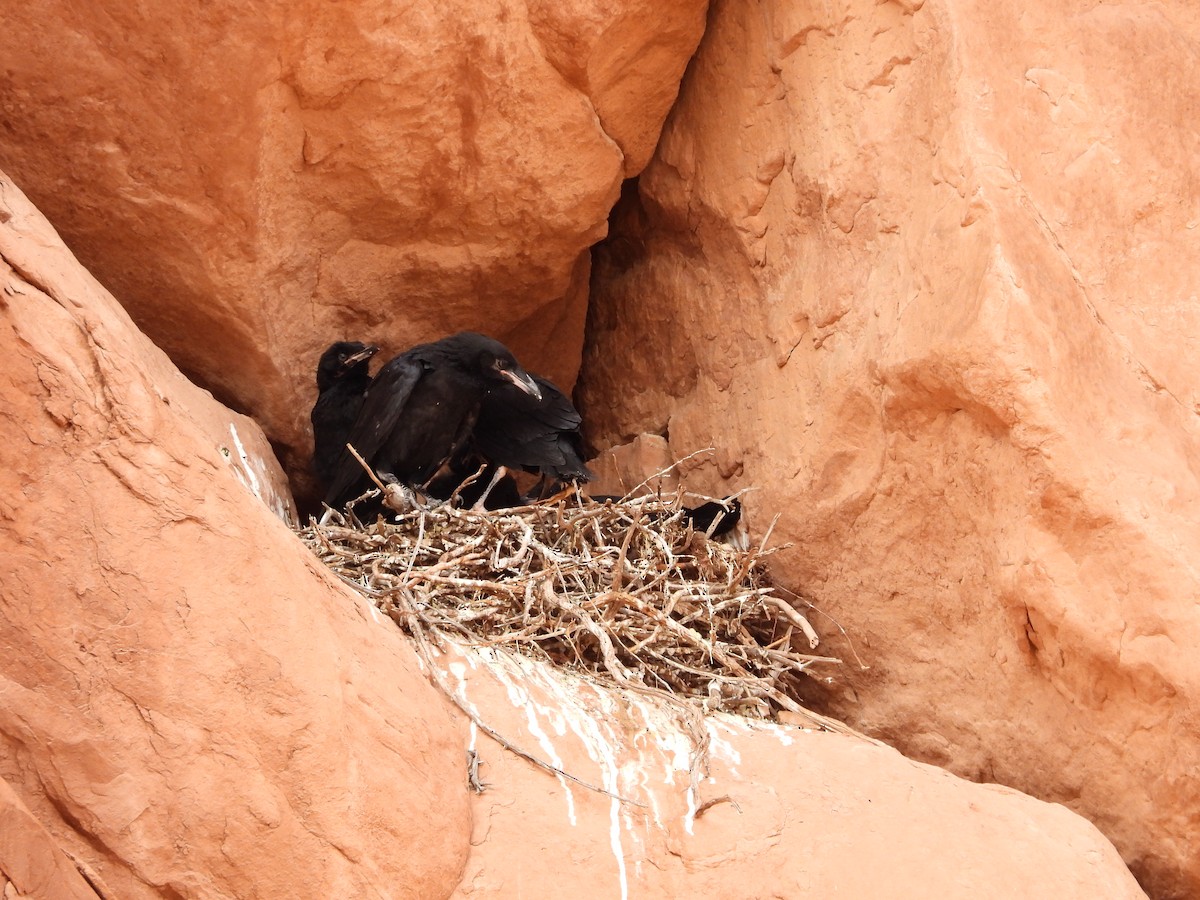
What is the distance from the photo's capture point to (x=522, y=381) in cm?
514

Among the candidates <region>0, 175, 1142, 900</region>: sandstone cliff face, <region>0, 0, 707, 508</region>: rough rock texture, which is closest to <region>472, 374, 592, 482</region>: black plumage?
<region>0, 0, 707, 508</region>: rough rock texture

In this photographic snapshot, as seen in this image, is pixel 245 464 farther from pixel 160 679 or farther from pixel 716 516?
pixel 160 679

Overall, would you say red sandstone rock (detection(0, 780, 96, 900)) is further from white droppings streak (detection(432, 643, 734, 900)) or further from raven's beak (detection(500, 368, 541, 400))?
raven's beak (detection(500, 368, 541, 400))

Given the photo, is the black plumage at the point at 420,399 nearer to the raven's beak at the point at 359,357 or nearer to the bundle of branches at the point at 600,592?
the raven's beak at the point at 359,357

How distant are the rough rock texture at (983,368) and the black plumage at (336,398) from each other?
49.8 inches

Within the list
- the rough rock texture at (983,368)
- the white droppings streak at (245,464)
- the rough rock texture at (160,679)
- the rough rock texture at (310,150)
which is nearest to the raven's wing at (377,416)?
the rough rock texture at (310,150)

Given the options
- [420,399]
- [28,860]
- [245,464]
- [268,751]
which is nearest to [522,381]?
[420,399]

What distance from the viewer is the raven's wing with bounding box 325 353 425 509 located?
507 centimetres

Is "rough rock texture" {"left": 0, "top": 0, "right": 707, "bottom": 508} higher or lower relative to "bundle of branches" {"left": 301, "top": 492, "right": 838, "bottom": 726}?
higher

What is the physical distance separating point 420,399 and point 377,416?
0.54 feet

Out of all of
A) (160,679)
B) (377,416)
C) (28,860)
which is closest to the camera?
(28,860)

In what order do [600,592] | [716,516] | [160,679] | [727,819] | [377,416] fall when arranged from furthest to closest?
[377,416]
[716,516]
[600,592]
[727,819]
[160,679]

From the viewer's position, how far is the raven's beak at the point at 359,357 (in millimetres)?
5141

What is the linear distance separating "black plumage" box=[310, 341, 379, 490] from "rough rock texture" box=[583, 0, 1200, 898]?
1.27 metres
